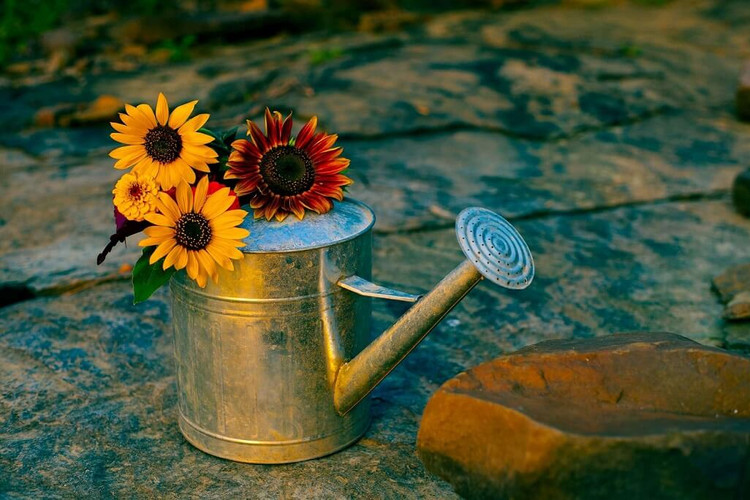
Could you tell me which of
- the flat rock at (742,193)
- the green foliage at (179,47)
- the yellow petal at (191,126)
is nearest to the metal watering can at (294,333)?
the yellow petal at (191,126)

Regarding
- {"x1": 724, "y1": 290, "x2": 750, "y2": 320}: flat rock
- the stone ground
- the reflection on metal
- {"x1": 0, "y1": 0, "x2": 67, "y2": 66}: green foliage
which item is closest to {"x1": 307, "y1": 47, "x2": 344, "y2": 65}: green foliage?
the stone ground

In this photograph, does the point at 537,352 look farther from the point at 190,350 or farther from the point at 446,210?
the point at 446,210

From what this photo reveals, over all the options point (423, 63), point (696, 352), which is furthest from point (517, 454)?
→ point (423, 63)

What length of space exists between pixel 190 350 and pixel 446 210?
175cm

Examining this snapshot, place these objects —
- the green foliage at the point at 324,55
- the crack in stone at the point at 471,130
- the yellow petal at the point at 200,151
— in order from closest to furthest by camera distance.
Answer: the yellow petal at the point at 200,151
the crack in stone at the point at 471,130
the green foliage at the point at 324,55

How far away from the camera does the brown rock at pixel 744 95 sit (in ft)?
14.9

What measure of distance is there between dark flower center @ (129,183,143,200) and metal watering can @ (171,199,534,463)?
0.70 feet

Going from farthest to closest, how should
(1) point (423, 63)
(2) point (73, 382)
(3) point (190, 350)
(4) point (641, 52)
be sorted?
(4) point (641, 52)
(1) point (423, 63)
(2) point (73, 382)
(3) point (190, 350)

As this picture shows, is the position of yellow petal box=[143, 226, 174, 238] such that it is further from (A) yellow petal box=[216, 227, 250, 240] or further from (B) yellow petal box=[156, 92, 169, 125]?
(B) yellow petal box=[156, 92, 169, 125]

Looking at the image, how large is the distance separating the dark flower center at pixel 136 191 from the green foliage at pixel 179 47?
437 centimetres

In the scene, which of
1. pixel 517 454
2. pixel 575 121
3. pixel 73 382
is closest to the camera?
pixel 517 454

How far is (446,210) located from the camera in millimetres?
3482

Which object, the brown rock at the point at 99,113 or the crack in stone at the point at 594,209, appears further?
the brown rock at the point at 99,113

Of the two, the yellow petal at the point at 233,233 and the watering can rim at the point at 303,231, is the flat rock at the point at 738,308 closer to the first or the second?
the watering can rim at the point at 303,231
